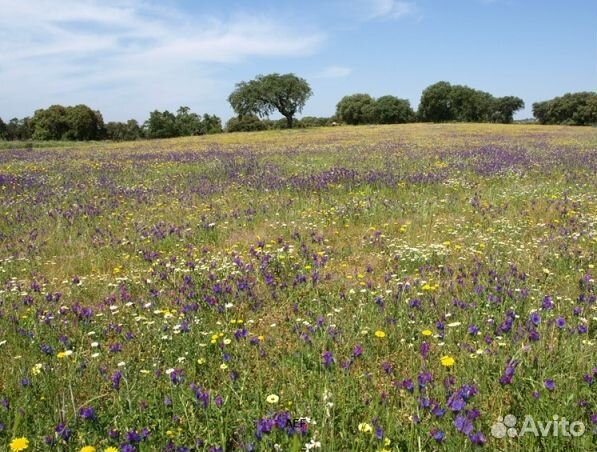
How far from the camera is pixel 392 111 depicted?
4309 inches

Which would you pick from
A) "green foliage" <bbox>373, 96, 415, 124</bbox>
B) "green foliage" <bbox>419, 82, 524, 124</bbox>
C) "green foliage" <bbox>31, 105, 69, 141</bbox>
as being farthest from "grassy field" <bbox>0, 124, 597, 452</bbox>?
"green foliage" <bbox>419, 82, 524, 124</bbox>

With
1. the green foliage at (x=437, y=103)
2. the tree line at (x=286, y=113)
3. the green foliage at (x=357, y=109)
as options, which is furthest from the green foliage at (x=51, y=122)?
the green foliage at (x=437, y=103)

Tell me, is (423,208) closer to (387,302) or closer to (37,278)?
(387,302)

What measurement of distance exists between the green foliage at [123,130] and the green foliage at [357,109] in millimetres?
49881

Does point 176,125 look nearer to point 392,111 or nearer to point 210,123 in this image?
point 210,123

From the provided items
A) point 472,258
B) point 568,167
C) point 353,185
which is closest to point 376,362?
point 472,258

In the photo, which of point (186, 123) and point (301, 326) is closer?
point (301, 326)

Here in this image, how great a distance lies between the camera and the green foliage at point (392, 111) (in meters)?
108

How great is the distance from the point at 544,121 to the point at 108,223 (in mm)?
131807

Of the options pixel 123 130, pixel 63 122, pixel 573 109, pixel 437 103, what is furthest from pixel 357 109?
pixel 63 122

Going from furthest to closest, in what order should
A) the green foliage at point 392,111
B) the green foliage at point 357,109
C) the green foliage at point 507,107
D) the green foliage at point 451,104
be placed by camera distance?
the green foliage at point 507,107 → the green foliage at point 451,104 → the green foliage at point 357,109 → the green foliage at point 392,111

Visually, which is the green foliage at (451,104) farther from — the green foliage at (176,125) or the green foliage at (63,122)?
the green foliage at (63,122)

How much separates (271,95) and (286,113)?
4.93 meters

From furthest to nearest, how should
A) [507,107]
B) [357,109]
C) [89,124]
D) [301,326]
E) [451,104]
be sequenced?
[507,107] → [357,109] → [451,104] → [89,124] → [301,326]
